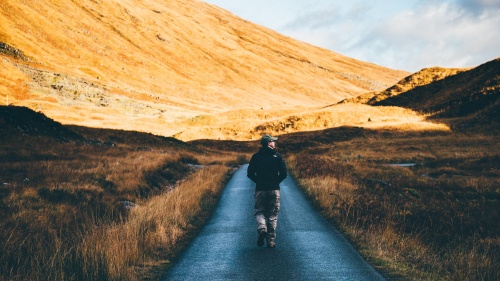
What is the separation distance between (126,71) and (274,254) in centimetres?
13473

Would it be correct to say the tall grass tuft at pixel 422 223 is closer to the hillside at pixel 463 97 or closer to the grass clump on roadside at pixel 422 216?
the grass clump on roadside at pixel 422 216

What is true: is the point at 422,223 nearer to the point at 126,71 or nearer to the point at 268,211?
the point at 268,211

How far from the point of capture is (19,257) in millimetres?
7516

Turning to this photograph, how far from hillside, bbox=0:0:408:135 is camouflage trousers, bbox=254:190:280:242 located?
193 ft

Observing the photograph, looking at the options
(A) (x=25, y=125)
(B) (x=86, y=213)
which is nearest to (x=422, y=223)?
(B) (x=86, y=213)

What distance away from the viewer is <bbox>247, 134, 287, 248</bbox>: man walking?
9828mm

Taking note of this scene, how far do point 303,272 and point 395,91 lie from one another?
85144 millimetres

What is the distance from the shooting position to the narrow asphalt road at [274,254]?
299 inches

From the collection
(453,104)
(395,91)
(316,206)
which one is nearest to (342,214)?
(316,206)

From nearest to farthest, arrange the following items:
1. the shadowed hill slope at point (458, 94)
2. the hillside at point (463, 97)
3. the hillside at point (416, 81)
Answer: the hillside at point (463, 97), the shadowed hill slope at point (458, 94), the hillside at point (416, 81)

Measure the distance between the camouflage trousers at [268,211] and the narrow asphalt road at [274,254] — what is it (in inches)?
17.9

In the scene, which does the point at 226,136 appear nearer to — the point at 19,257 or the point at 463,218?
the point at 463,218

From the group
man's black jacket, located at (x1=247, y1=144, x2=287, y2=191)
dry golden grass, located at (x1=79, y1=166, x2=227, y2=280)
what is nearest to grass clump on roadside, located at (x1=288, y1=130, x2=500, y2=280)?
man's black jacket, located at (x1=247, y1=144, x2=287, y2=191)

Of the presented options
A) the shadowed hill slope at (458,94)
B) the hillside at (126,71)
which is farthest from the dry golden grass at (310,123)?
the hillside at (126,71)
